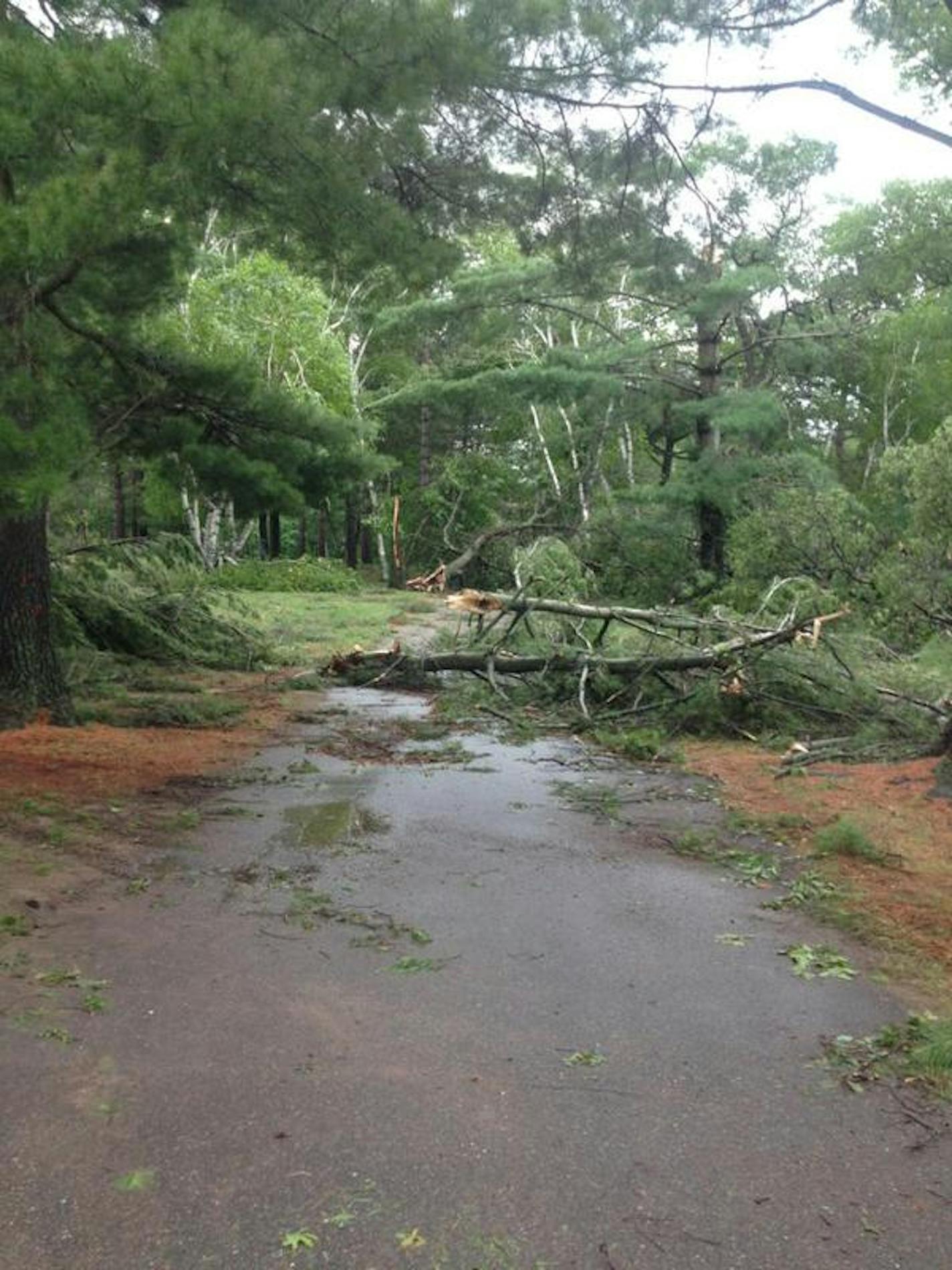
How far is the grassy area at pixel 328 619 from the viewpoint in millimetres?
17250

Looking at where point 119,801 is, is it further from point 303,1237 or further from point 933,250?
point 933,250

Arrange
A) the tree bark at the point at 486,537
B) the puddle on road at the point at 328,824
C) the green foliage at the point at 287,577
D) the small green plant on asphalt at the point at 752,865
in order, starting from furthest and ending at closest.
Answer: the green foliage at the point at 287,577 < the tree bark at the point at 486,537 < the puddle on road at the point at 328,824 < the small green plant on asphalt at the point at 752,865

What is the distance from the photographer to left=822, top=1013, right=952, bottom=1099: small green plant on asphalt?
359 cm

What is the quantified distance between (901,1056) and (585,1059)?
114 cm

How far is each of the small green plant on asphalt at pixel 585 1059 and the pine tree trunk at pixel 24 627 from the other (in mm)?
7327

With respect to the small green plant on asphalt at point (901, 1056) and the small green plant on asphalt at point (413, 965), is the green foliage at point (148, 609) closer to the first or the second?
the small green plant on asphalt at point (413, 965)

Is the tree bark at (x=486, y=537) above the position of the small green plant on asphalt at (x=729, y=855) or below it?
above

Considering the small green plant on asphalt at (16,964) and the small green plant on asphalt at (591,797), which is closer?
the small green plant on asphalt at (16,964)

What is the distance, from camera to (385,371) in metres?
44.0

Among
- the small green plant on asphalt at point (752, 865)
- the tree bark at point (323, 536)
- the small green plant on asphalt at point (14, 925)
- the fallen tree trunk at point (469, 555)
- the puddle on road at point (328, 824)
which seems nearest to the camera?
the small green plant on asphalt at point (14, 925)

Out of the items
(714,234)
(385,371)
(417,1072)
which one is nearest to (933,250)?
(714,234)

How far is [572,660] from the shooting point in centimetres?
1135

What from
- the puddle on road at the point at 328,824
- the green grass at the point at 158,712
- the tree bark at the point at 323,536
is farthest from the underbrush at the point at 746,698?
the tree bark at the point at 323,536

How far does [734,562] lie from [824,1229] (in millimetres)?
13096
